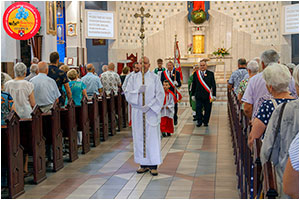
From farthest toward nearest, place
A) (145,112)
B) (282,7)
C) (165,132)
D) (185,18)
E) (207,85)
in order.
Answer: (185,18)
(282,7)
(207,85)
(165,132)
(145,112)

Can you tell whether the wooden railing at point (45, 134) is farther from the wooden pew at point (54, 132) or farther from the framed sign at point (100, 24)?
the framed sign at point (100, 24)

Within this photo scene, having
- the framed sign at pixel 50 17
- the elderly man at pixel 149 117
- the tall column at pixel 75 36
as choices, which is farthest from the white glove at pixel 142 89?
the tall column at pixel 75 36

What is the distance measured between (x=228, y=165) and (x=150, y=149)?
1431 mm

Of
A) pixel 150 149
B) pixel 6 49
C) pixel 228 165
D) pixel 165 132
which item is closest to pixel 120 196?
pixel 150 149

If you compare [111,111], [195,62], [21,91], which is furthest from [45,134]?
[195,62]

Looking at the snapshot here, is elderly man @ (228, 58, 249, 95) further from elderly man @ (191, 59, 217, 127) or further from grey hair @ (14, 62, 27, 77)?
grey hair @ (14, 62, 27, 77)

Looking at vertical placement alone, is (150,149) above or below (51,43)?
below

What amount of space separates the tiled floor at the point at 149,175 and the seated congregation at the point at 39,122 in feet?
0.89

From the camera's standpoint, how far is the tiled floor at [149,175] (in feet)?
18.6

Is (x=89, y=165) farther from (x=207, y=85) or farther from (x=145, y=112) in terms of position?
(x=207, y=85)

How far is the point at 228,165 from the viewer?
727 cm

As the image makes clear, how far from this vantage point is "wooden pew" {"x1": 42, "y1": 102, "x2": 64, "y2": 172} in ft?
22.3

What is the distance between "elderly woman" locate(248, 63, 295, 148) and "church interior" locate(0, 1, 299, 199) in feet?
1.15

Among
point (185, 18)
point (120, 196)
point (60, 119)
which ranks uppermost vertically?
point (185, 18)
